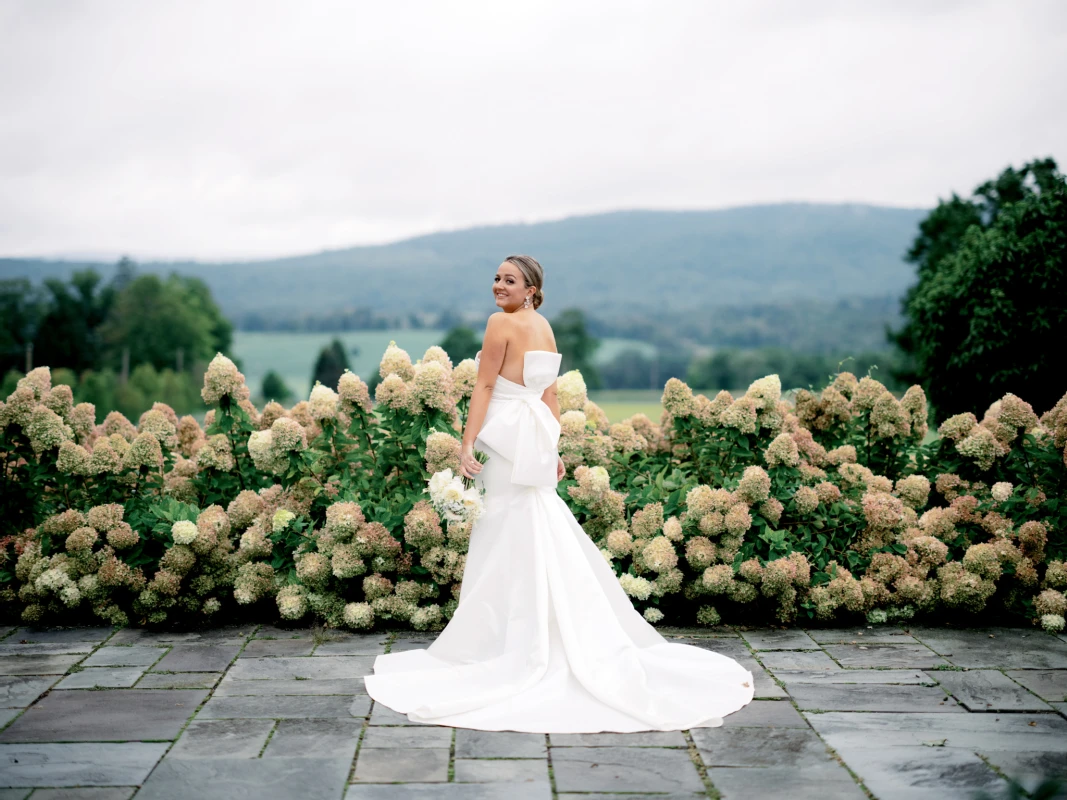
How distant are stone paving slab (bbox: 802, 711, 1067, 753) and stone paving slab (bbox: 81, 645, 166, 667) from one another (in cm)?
327

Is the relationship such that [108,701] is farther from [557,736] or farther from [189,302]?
[189,302]

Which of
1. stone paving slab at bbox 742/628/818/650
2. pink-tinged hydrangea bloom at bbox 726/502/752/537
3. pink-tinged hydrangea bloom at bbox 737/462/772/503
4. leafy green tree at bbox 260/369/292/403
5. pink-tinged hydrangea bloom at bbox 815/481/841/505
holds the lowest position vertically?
leafy green tree at bbox 260/369/292/403

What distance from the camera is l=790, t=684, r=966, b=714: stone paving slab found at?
4.05m

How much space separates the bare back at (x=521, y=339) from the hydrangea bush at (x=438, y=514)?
929 mm

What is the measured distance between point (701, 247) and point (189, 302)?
3422 cm

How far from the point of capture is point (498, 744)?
12.1 ft

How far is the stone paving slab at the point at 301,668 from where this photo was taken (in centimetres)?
447

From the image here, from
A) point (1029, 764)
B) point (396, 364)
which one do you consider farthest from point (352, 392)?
point (1029, 764)

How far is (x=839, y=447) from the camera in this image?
6.30 metres

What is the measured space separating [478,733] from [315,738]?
2.19 feet

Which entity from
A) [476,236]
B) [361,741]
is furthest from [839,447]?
[476,236]

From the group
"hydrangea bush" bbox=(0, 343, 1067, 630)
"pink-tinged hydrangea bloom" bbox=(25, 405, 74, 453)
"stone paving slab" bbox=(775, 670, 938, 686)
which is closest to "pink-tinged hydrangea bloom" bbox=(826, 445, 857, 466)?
"hydrangea bush" bbox=(0, 343, 1067, 630)

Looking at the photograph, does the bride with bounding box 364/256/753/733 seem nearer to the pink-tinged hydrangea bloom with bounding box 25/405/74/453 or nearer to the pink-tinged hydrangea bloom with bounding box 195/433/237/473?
the pink-tinged hydrangea bloom with bounding box 195/433/237/473

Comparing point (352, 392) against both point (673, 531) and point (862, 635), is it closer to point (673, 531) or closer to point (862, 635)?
point (673, 531)
